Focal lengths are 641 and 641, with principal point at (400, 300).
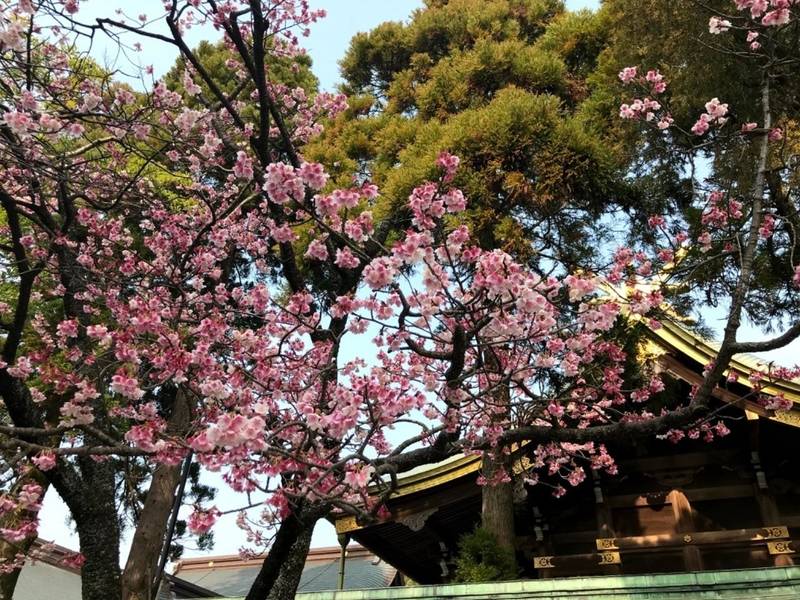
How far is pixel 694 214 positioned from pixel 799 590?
474cm

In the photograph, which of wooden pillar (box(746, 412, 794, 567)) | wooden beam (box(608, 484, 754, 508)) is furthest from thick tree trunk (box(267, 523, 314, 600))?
wooden pillar (box(746, 412, 794, 567))

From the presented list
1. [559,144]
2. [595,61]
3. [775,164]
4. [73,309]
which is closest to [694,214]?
[775,164]

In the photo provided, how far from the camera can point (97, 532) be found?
4977mm

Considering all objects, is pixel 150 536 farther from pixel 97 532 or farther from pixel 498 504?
pixel 498 504

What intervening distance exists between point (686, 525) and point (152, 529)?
6.68 m

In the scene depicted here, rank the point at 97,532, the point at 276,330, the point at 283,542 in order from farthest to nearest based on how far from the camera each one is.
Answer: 1. the point at 276,330
2. the point at 97,532
3. the point at 283,542

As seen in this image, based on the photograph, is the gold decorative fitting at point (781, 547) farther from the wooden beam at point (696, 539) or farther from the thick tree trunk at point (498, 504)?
the thick tree trunk at point (498, 504)

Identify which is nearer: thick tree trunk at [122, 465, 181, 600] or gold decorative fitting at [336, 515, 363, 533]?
thick tree trunk at [122, 465, 181, 600]

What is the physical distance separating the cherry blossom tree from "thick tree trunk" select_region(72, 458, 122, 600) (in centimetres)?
2

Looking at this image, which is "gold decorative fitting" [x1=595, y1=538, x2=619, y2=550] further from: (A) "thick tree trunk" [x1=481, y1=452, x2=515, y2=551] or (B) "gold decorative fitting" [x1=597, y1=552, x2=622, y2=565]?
(A) "thick tree trunk" [x1=481, y1=452, x2=515, y2=551]

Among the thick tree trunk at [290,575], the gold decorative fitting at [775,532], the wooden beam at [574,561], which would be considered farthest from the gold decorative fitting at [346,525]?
the gold decorative fitting at [775,532]

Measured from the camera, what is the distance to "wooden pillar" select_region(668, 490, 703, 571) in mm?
7644

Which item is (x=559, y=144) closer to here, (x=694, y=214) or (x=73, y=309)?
(x=694, y=214)

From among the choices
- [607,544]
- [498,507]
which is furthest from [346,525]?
[607,544]
